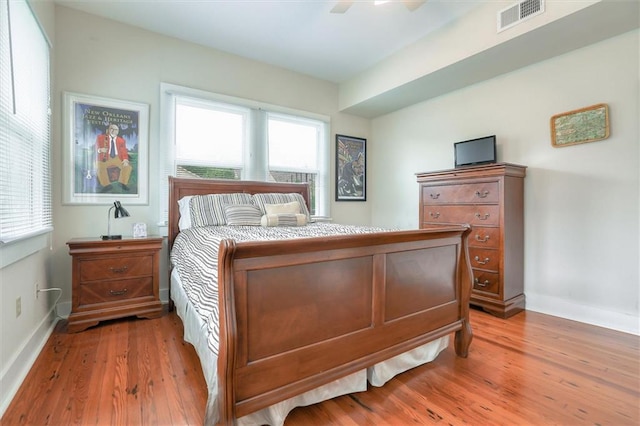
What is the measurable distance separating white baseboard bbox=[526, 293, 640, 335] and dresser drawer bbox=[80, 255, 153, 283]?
3853mm

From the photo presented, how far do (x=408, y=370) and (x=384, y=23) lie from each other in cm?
321

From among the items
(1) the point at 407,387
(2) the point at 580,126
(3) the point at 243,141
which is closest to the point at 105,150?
(3) the point at 243,141

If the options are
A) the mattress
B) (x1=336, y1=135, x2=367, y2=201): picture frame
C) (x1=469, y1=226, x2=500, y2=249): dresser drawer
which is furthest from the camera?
(x1=336, y1=135, x2=367, y2=201): picture frame

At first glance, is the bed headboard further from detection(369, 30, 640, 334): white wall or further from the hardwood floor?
detection(369, 30, 640, 334): white wall

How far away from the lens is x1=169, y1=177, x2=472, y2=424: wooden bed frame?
1.13m

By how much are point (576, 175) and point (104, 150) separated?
4.61 meters

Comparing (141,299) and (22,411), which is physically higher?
(141,299)

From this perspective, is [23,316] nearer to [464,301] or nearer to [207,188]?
[207,188]

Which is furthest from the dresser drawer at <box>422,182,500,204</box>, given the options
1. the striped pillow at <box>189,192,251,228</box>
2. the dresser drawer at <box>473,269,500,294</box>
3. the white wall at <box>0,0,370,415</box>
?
the white wall at <box>0,0,370,415</box>

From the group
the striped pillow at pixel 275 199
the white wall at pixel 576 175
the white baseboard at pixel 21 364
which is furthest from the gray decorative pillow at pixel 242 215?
the white wall at pixel 576 175

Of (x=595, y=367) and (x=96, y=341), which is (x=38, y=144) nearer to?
(x=96, y=341)

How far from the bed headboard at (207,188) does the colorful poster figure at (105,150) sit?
392mm

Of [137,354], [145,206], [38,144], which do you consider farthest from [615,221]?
[38,144]

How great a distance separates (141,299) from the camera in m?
2.69
